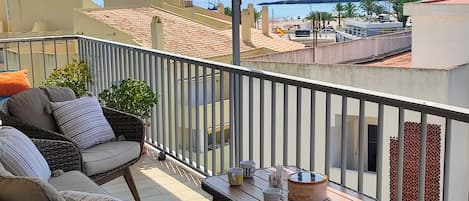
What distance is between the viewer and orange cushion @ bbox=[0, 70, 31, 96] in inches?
206

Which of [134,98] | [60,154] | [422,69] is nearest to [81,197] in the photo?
[60,154]

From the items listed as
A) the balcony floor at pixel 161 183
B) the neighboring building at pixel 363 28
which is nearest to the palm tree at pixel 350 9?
the neighboring building at pixel 363 28

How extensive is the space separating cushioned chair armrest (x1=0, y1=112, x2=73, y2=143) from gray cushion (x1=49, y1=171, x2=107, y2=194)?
0.33 meters

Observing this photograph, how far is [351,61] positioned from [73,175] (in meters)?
12.8

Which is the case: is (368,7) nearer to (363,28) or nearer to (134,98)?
(363,28)

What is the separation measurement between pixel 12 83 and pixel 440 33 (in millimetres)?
9281

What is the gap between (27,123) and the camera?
336cm

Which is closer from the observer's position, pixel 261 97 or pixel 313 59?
pixel 261 97

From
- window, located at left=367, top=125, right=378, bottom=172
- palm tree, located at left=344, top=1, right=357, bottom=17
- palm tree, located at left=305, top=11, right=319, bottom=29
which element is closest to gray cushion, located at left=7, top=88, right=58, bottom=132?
window, located at left=367, top=125, right=378, bottom=172

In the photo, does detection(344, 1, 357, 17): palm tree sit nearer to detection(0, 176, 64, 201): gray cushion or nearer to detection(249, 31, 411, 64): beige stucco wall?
detection(249, 31, 411, 64): beige stucco wall

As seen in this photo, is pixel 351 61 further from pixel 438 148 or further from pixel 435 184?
pixel 435 184

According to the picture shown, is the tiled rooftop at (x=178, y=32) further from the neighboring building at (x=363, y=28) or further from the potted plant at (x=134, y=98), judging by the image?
the potted plant at (x=134, y=98)

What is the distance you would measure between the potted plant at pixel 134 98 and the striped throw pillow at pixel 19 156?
5.96 ft

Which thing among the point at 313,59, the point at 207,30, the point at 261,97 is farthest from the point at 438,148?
the point at 207,30
